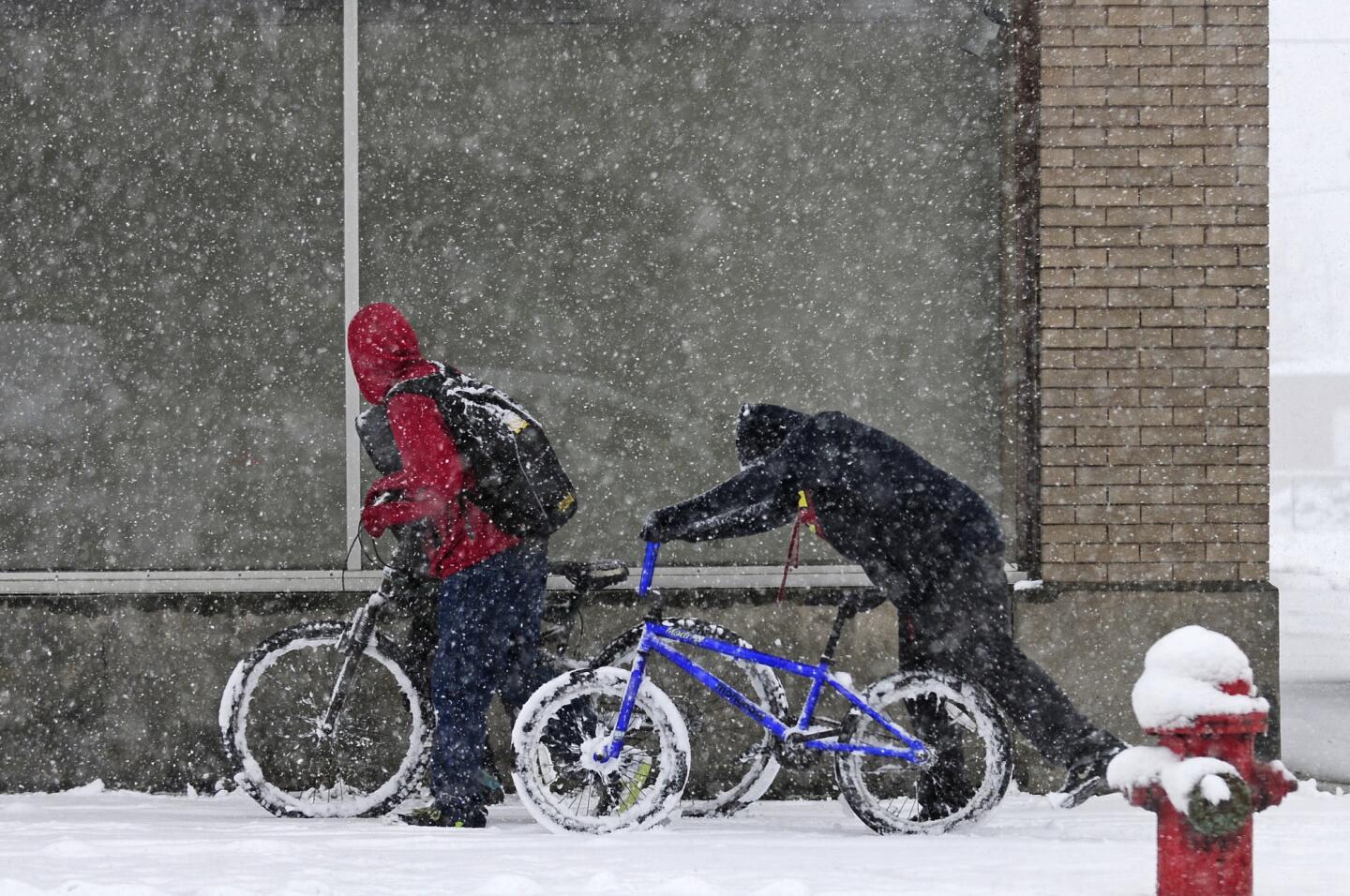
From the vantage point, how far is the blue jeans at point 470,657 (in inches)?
222

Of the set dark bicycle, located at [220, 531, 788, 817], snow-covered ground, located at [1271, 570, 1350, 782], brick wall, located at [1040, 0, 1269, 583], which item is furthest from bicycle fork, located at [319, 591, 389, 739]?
snow-covered ground, located at [1271, 570, 1350, 782]

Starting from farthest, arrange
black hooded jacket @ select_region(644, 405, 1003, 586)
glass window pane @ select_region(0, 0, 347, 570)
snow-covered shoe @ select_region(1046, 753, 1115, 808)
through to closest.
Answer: glass window pane @ select_region(0, 0, 347, 570), black hooded jacket @ select_region(644, 405, 1003, 586), snow-covered shoe @ select_region(1046, 753, 1115, 808)

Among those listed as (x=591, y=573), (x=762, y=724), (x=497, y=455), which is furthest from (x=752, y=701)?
(x=497, y=455)

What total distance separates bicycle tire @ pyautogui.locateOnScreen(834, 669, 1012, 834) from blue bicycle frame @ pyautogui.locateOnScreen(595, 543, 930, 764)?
6 cm

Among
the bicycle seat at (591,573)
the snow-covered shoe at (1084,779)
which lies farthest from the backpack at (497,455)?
the snow-covered shoe at (1084,779)

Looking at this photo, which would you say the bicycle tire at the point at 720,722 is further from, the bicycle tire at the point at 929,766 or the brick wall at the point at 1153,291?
the brick wall at the point at 1153,291

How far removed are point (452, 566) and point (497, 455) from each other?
465 mm

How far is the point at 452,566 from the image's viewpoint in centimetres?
568

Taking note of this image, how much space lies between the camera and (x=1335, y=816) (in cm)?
590

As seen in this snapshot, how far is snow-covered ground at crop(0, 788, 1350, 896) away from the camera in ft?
14.6

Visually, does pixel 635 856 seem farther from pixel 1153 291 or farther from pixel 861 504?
pixel 1153 291

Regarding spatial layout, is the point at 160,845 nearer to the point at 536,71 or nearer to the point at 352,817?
the point at 352,817

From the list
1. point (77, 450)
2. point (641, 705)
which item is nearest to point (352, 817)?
point (641, 705)

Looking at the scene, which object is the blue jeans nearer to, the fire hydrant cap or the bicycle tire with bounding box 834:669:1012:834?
the bicycle tire with bounding box 834:669:1012:834
